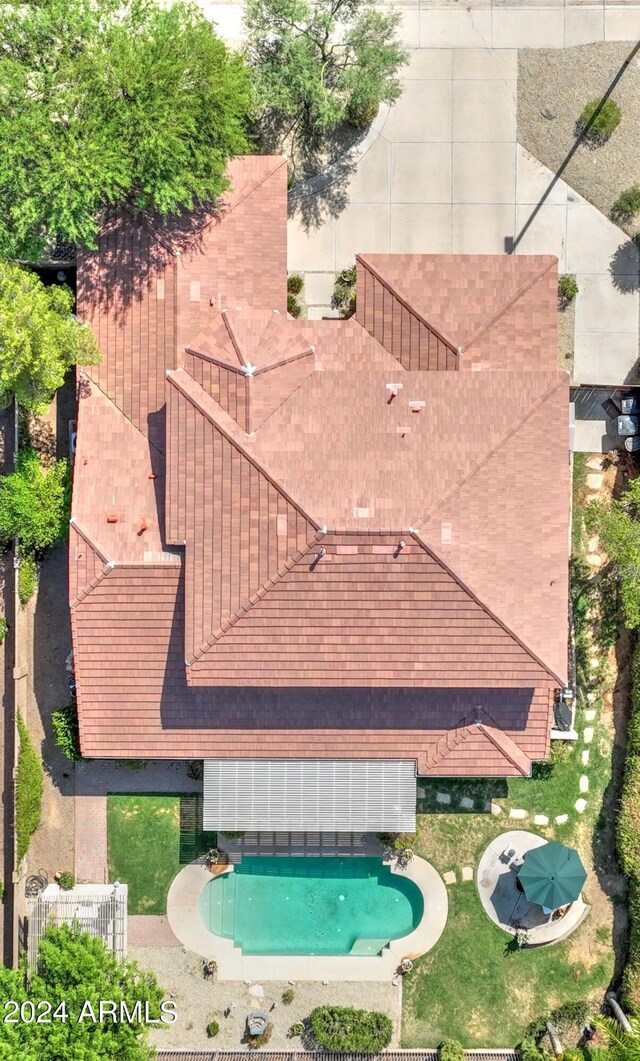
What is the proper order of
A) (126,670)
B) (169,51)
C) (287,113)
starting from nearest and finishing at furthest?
1. (169,51)
2. (126,670)
3. (287,113)

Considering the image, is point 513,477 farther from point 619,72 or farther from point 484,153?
point 619,72

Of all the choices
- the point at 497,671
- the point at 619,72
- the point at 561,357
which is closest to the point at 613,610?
the point at 497,671

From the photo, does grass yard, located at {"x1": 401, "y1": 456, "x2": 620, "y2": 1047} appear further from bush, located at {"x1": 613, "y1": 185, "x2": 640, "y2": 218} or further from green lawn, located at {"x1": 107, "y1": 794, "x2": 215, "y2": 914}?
bush, located at {"x1": 613, "y1": 185, "x2": 640, "y2": 218}

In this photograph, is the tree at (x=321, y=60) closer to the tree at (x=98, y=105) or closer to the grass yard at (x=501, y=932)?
the tree at (x=98, y=105)

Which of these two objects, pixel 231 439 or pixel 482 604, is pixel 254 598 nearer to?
pixel 231 439

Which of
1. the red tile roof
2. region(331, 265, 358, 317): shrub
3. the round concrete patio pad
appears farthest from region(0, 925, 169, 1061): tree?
region(331, 265, 358, 317): shrub
